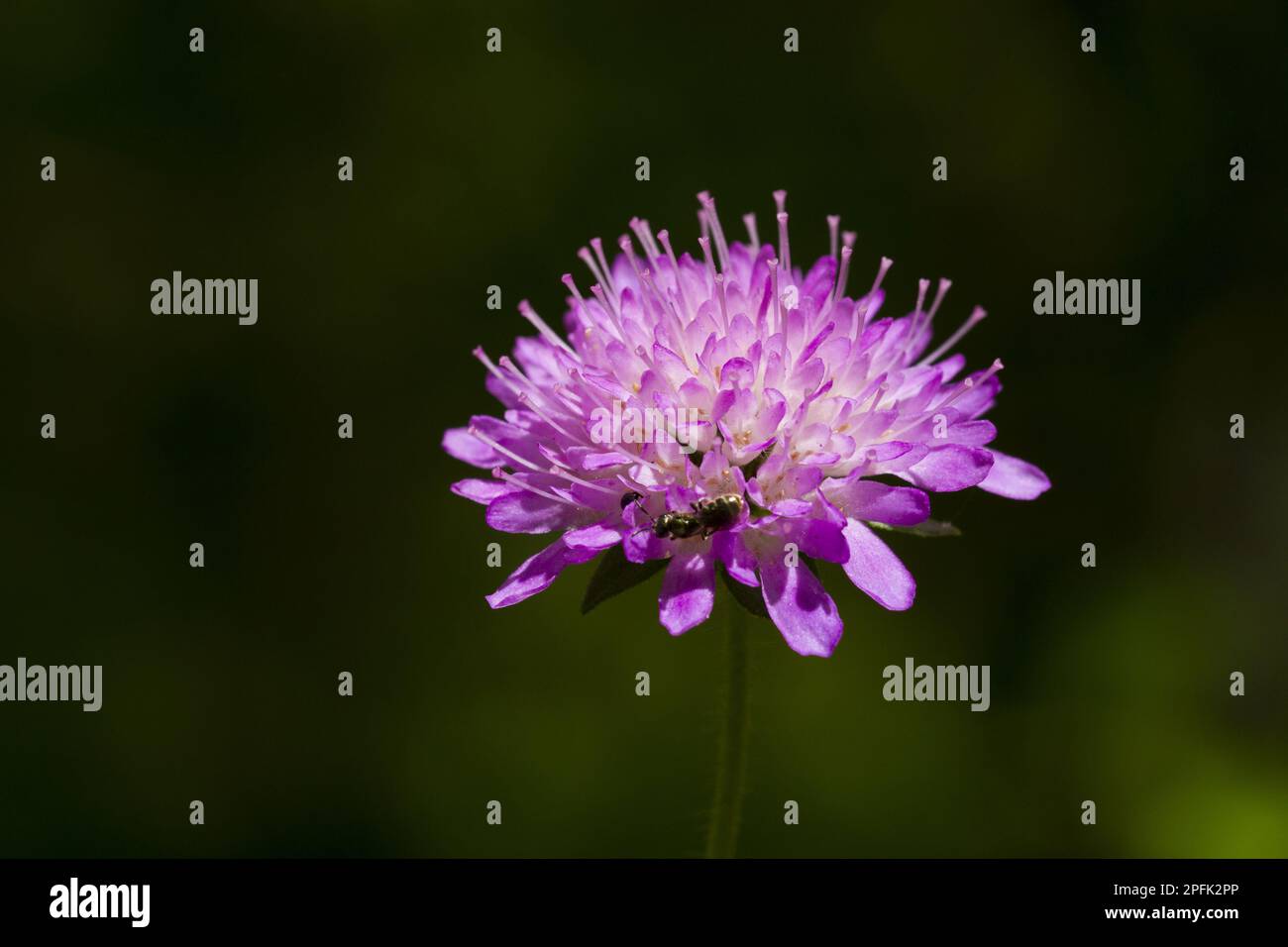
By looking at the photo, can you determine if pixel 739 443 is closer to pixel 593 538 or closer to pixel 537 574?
pixel 593 538

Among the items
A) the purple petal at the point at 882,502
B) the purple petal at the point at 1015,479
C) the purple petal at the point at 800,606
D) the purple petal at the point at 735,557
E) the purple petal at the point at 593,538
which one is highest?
the purple petal at the point at 1015,479

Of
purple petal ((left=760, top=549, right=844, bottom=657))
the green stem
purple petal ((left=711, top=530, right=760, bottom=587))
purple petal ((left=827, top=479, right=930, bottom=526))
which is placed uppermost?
purple petal ((left=827, top=479, right=930, bottom=526))

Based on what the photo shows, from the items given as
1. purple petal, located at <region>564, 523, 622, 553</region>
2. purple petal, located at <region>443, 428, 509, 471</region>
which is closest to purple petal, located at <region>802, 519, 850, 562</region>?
purple petal, located at <region>564, 523, 622, 553</region>

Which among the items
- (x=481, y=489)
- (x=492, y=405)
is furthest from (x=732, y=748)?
(x=492, y=405)

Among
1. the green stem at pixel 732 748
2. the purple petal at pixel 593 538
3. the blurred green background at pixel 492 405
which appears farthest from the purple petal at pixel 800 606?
the blurred green background at pixel 492 405

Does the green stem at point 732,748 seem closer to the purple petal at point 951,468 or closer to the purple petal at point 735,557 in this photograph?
the purple petal at point 735,557

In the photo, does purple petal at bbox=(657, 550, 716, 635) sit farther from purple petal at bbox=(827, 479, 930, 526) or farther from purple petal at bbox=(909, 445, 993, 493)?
purple petal at bbox=(909, 445, 993, 493)

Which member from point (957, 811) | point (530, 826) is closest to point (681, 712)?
point (530, 826)
